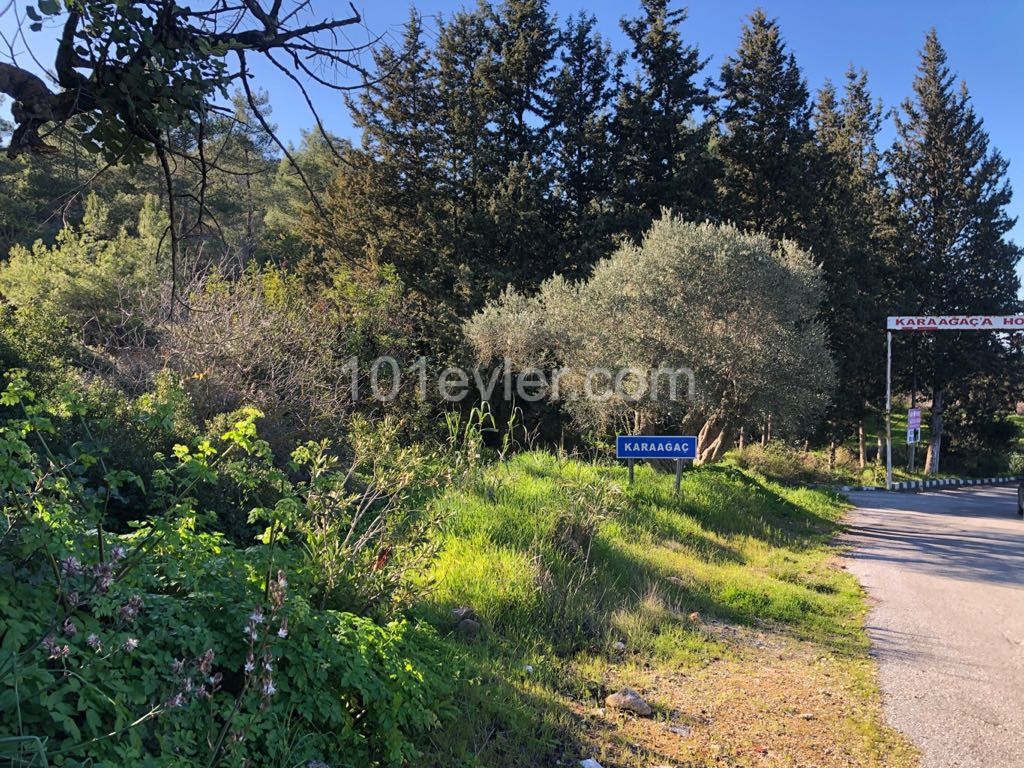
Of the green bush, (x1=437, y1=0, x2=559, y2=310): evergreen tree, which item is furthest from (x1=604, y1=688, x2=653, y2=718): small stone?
(x1=437, y1=0, x2=559, y2=310): evergreen tree

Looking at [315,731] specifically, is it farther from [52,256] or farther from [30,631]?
[52,256]

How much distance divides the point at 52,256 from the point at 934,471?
115ft

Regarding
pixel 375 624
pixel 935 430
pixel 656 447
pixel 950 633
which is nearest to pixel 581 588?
pixel 375 624

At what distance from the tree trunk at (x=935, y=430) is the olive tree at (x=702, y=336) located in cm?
1977

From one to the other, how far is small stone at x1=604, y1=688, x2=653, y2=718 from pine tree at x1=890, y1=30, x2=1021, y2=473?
97.0 ft

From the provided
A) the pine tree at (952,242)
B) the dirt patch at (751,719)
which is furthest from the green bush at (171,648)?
the pine tree at (952,242)

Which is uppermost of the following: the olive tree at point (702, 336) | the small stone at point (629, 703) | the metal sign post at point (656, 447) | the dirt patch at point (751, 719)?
the olive tree at point (702, 336)

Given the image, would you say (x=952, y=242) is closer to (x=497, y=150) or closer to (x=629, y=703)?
(x=497, y=150)

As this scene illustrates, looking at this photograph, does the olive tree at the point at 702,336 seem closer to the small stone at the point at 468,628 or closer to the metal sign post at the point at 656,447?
the metal sign post at the point at 656,447

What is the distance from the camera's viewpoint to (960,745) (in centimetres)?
386

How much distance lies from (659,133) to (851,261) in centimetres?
913

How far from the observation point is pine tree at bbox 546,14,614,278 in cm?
2508

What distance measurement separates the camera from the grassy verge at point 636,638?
147 inches

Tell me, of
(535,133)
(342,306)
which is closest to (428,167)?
(535,133)
